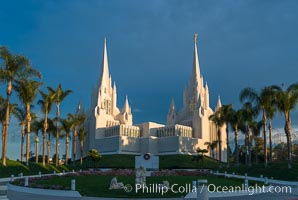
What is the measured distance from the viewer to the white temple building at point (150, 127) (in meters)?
78.9

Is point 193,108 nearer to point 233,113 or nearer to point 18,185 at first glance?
point 233,113

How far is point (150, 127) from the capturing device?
8700cm

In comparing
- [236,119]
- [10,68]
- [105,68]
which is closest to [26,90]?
[10,68]

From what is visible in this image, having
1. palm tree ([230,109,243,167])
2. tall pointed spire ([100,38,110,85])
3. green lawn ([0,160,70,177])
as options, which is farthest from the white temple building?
green lawn ([0,160,70,177])

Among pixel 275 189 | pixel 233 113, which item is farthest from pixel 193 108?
pixel 275 189

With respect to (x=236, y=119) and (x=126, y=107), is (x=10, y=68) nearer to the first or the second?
(x=236, y=119)

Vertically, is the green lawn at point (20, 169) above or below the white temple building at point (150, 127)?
below

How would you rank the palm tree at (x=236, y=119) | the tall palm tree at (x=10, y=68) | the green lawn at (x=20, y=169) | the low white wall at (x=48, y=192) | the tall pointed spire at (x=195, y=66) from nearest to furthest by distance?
the low white wall at (x=48, y=192) → the green lawn at (x=20, y=169) → the tall palm tree at (x=10, y=68) → the palm tree at (x=236, y=119) → the tall pointed spire at (x=195, y=66)

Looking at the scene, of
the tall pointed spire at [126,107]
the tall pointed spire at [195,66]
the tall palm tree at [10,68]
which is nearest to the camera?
the tall palm tree at [10,68]

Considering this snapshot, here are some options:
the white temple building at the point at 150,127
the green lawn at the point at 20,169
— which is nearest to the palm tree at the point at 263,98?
the green lawn at the point at 20,169

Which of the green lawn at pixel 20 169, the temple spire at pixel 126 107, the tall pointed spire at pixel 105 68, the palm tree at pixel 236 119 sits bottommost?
the green lawn at pixel 20 169

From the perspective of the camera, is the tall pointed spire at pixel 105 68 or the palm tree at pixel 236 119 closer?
the palm tree at pixel 236 119

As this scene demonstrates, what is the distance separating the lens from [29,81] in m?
37.6

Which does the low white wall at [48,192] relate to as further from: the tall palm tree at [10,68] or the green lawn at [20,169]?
the tall palm tree at [10,68]
